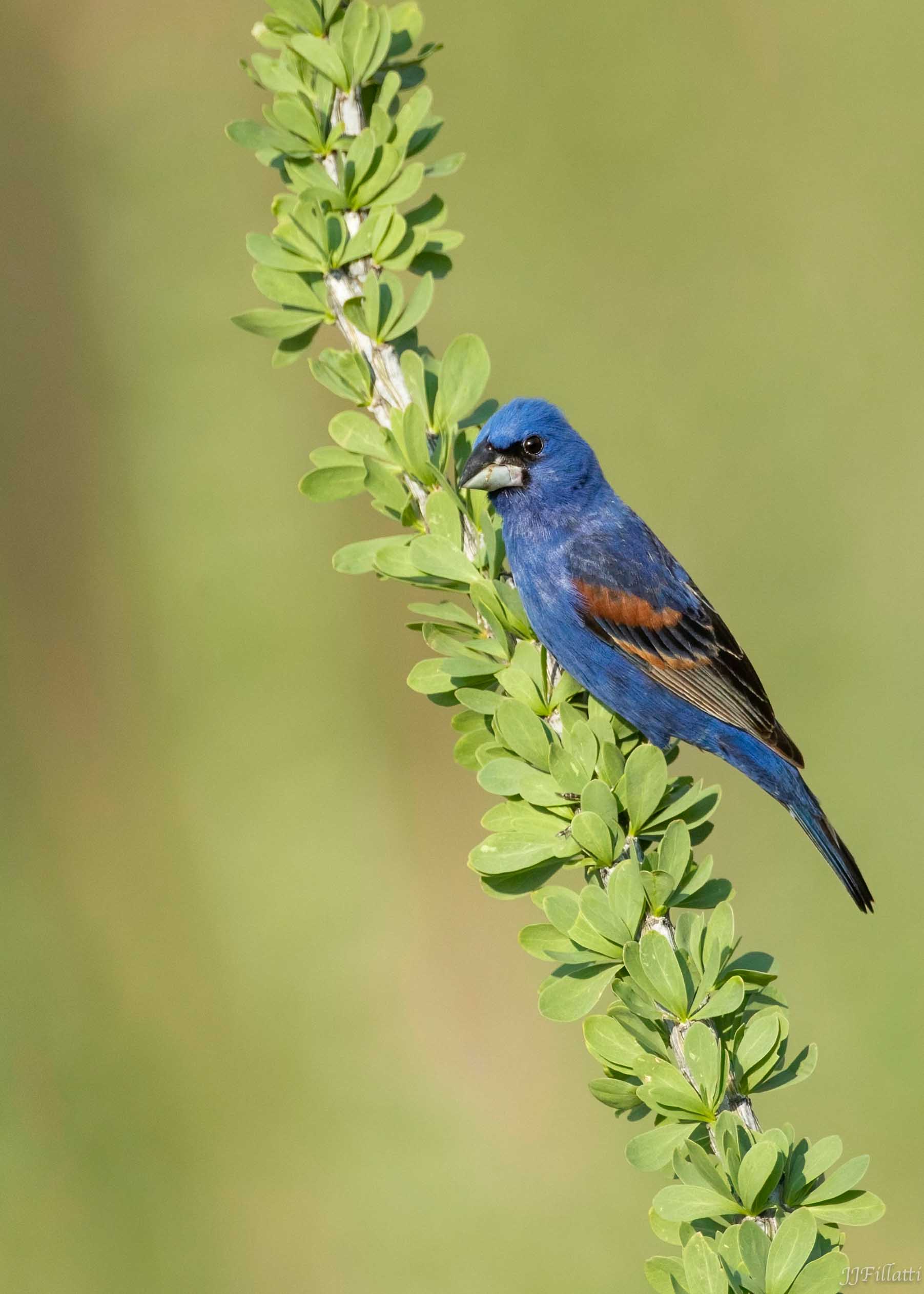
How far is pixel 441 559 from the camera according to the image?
1.73 meters

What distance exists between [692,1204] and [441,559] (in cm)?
91

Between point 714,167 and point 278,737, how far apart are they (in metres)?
2.41

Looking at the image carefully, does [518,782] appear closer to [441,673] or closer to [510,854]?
[510,854]

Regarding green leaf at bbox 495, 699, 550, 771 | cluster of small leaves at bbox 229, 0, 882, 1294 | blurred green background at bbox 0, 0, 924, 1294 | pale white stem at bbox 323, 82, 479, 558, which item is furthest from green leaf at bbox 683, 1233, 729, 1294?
blurred green background at bbox 0, 0, 924, 1294

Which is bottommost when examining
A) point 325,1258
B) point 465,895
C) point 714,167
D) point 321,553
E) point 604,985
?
point 325,1258

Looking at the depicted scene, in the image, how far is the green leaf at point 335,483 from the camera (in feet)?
5.77

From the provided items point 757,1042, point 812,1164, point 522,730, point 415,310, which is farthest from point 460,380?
point 812,1164

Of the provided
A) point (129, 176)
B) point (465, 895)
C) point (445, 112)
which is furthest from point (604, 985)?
point (445, 112)

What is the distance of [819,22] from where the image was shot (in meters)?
4.02

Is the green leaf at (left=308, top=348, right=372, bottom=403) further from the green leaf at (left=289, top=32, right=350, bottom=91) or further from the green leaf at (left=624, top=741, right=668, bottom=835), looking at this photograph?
the green leaf at (left=624, top=741, right=668, bottom=835)

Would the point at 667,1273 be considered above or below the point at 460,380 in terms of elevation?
below

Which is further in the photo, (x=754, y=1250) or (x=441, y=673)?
(x=441, y=673)

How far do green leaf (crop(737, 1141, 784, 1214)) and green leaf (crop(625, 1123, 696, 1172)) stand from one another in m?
0.08

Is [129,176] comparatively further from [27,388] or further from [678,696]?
[678,696]
